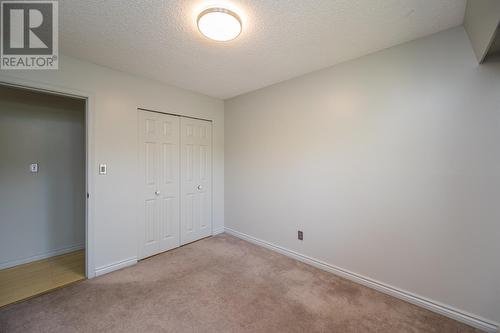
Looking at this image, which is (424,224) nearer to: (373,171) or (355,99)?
(373,171)

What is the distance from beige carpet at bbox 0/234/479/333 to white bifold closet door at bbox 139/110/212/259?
0.57 metres

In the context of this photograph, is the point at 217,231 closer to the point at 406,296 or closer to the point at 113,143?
the point at 113,143

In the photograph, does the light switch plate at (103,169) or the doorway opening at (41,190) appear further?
the doorway opening at (41,190)

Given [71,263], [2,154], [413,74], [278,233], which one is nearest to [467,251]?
[413,74]

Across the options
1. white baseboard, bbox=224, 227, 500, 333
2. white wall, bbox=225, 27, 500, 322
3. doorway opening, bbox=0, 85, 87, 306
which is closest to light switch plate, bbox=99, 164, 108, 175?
doorway opening, bbox=0, 85, 87, 306

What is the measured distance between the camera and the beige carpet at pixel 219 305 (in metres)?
1.73

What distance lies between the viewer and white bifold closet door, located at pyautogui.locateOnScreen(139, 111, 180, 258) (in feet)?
9.55

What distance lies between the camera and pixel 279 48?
2129 millimetres

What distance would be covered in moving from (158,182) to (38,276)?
1.65 metres

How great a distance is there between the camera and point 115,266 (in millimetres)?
2592

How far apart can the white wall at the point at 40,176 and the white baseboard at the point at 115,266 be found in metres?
1.16
